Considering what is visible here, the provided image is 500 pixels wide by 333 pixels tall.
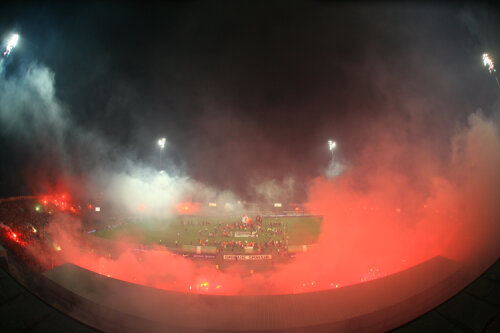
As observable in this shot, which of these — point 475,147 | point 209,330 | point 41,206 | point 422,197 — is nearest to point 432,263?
point 209,330

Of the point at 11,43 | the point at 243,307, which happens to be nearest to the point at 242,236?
the point at 243,307

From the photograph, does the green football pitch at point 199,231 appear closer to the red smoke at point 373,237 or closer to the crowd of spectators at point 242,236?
the crowd of spectators at point 242,236

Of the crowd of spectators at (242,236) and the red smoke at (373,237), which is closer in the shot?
the red smoke at (373,237)

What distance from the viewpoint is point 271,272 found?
13.3m

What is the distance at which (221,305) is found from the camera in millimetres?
1906

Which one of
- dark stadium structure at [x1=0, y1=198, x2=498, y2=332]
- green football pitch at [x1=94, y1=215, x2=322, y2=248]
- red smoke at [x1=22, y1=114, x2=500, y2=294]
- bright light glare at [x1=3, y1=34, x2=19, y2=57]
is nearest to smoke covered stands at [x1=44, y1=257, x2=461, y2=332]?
dark stadium structure at [x1=0, y1=198, x2=498, y2=332]

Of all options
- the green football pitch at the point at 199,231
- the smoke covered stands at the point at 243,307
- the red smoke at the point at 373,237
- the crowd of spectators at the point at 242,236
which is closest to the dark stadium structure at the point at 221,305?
the smoke covered stands at the point at 243,307

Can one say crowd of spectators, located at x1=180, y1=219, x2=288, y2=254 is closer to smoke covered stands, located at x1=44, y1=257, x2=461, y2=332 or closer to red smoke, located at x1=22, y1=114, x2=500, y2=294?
red smoke, located at x1=22, y1=114, x2=500, y2=294

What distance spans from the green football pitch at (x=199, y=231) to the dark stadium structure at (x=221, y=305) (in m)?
17.8

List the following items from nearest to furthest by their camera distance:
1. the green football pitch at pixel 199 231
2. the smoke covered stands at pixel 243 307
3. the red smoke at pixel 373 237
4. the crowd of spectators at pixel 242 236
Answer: the smoke covered stands at pixel 243 307 < the red smoke at pixel 373 237 < the crowd of spectators at pixel 242 236 < the green football pitch at pixel 199 231

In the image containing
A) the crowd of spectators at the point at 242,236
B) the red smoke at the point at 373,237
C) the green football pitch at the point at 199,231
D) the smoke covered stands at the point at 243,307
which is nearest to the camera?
the smoke covered stands at the point at 243,307

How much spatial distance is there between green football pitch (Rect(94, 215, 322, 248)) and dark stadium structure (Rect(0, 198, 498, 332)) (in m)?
17.8

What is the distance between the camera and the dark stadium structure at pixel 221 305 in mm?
1692

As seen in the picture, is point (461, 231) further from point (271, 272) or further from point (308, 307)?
point (271, 272)
